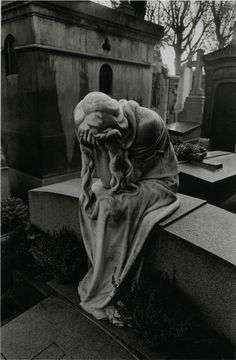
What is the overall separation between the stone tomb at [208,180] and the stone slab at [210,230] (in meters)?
2.35

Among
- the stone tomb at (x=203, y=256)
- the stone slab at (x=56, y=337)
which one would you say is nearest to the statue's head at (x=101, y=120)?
the stone tomb at (x=203, y=256)

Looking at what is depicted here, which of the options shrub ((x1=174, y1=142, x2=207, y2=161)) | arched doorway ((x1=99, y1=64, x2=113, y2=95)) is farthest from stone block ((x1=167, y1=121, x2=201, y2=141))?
shrub ((x1=174, y1=142, x2=207, y2=161))

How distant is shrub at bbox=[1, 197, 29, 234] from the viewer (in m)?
5.59

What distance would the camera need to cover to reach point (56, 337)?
3.51 metres

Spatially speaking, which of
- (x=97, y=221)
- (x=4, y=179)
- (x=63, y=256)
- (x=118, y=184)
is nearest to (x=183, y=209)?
(x=118, y=184)

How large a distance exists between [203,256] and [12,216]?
3.89 metres

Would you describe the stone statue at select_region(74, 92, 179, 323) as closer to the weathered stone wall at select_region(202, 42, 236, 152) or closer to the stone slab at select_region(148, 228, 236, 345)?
the stone slab at select_region(148, 228, 236, 345)

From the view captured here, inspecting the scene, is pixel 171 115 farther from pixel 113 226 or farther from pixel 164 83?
pixel 113 226

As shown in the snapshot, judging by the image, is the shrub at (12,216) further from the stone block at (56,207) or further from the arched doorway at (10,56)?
the arched doorway at (10,56)

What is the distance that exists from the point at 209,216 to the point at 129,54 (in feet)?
20.7

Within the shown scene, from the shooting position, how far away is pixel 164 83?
17.5 meters

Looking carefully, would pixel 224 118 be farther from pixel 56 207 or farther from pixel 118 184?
pixel 118 184

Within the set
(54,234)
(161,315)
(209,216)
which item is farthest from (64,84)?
(161,315)

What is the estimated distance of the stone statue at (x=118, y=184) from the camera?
3.14 meters
